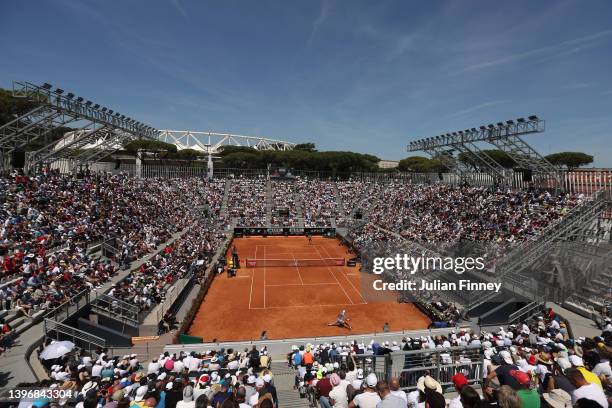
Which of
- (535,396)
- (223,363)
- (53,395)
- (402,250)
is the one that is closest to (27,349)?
(53,395)

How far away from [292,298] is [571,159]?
84008 mm

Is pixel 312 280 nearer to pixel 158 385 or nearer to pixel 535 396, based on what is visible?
pixel 158 385

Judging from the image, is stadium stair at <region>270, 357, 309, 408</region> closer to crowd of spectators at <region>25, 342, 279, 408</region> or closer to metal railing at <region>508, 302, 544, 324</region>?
crowd of spectators at <region>25, 342, 279, 408</region>

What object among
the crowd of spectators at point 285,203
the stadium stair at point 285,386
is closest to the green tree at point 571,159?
the crowd of spectators at point 285,203

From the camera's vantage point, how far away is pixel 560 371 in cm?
691

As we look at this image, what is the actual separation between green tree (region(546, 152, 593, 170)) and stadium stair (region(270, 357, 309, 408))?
88.8m

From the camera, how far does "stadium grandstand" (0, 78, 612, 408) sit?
7.86 meters

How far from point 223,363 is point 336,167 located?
7714 cm

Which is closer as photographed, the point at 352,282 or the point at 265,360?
the point at 265,360

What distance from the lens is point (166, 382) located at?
8.56 meters

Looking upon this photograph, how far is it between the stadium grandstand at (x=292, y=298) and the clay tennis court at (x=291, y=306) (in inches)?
7.5

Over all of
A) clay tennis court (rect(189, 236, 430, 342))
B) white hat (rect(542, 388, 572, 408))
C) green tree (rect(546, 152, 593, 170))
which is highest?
green tree (rect(546, 152, 593, 170))

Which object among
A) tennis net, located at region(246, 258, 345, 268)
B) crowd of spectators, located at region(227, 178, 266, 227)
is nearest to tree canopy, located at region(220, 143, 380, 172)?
crowd of spectators, located at region(227, 178, 266, 227)

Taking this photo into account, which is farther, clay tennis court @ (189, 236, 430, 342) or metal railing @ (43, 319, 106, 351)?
clay tennis court @ (189, 236, 430, 342)
